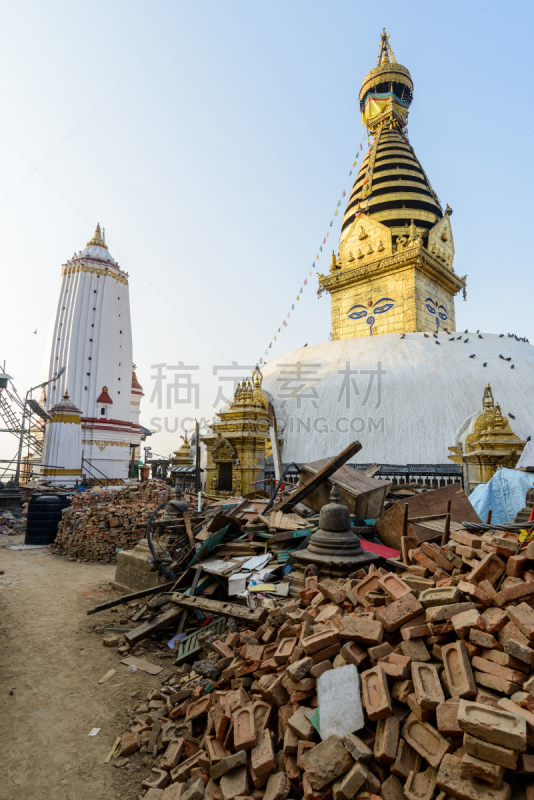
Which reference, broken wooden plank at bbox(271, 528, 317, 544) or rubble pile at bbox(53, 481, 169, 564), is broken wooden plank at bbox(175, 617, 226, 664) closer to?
broken wooden plank at bbox(271, 528, 317, 544)

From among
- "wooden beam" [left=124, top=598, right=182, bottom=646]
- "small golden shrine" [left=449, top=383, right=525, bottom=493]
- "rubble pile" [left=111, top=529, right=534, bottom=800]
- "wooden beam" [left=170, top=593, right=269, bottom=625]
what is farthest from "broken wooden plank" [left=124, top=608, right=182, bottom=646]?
"small golden shrine" [left=449, top=383, right=525, bottom=493]

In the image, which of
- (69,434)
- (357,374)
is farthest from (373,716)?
(69,434)

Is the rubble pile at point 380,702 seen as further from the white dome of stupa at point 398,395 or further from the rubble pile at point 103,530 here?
the white dome of stupa at point 398,395

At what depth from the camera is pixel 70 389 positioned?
24125mm

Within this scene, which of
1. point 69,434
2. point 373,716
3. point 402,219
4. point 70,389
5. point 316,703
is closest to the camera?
point 373,716

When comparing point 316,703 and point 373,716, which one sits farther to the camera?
point 316,703

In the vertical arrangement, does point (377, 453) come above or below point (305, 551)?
above

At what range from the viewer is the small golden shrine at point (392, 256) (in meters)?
21.1

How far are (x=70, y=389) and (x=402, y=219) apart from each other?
20.2 metres

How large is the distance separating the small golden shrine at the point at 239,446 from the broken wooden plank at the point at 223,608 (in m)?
9.20

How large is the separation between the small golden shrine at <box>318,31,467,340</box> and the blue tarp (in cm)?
1416

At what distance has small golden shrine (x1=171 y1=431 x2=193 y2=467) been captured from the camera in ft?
61.9

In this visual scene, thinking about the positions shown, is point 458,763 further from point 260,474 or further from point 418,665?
point 260,474

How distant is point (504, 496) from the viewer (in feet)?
24.4
